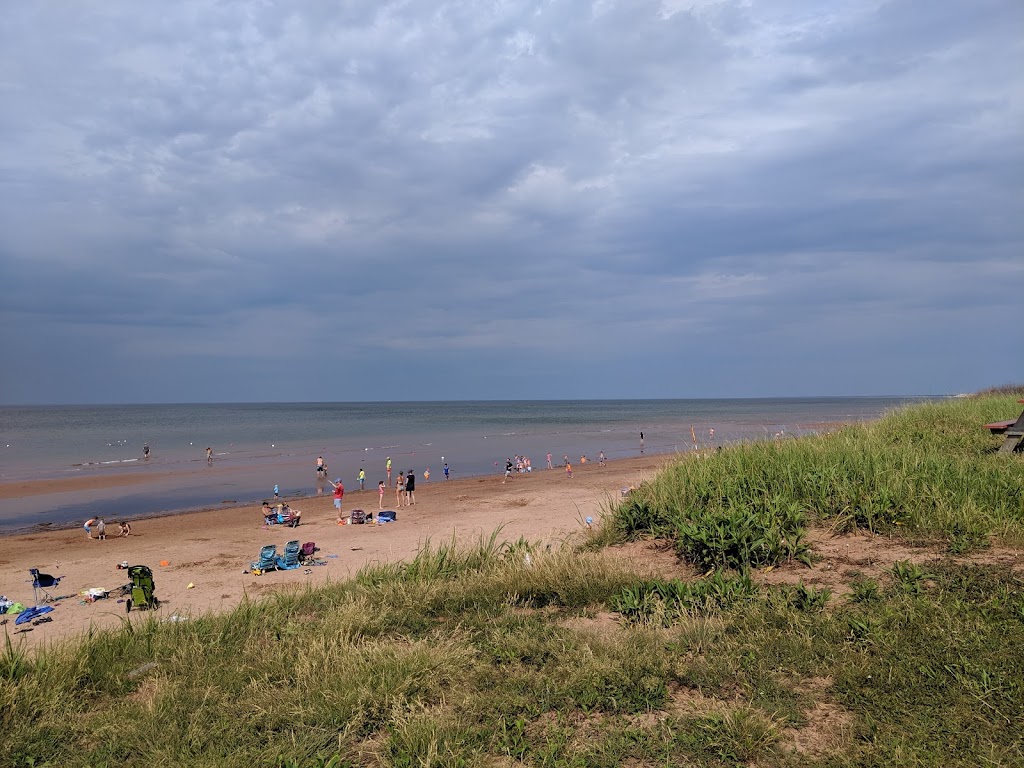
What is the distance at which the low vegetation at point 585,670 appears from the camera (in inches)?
136

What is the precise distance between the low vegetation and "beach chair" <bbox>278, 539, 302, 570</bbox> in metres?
6.43

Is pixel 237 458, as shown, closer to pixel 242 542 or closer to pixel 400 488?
pixel 400 488

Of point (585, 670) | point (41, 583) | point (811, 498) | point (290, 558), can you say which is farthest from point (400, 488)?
point (585, 670)

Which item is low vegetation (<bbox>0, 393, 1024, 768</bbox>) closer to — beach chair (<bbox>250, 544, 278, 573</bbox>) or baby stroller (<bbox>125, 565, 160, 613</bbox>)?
baby stroller (<bbox>125, 565, 160, 613</bbox>)

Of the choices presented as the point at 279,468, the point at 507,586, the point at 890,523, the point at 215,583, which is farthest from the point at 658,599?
the point at 279,468

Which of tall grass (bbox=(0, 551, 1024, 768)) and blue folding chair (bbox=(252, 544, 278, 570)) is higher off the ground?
tall grass (bbox=(0, 551, 1024, 768))

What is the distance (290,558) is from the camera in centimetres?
1297

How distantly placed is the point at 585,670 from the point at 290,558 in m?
10.2

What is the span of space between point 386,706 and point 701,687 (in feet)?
6.52

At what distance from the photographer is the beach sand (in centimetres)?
1053

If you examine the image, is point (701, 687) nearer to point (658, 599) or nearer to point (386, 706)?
point (658, 599)

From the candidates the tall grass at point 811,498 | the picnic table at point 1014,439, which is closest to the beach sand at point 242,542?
the tall grass at point 811,498

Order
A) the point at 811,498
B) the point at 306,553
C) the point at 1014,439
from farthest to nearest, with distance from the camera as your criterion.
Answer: the point at 306,553 < the point at 1014,439 < the point at 811,498

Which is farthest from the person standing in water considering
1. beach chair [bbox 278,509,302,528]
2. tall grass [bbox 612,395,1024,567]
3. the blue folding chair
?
tall grass [bbox 612,395,1024,567]
